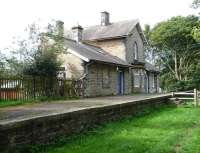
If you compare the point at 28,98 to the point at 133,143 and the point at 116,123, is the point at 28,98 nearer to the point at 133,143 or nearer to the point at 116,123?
the point at 116,123

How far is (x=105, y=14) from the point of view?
34.4 metres

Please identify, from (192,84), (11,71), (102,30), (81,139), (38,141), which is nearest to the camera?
(38,141)

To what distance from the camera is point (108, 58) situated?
27.5 meters

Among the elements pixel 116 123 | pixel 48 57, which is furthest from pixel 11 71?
pixel 116 123

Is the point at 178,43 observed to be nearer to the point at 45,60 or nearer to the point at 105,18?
the point at 105,18

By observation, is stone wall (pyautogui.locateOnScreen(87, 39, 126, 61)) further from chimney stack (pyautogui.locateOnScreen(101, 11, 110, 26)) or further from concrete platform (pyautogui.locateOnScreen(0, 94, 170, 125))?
concrete platform (pyautogui.locateOnScreen(0, 94, 170, 125))

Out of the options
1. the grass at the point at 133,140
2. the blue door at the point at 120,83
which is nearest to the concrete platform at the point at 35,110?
the grass at the point at 133,140

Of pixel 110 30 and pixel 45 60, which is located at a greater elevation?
pixel 110 30

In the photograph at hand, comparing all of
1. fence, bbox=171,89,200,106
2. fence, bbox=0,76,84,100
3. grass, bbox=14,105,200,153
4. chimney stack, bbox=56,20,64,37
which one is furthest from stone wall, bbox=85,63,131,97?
grass, bbox=14,105,200,153

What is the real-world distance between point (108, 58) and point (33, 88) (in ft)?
35.7

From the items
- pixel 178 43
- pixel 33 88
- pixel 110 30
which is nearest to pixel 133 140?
pixel 33 88

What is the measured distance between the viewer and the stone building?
23.8 metres

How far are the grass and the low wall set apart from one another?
0.71ft

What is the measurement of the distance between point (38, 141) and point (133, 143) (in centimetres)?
238
